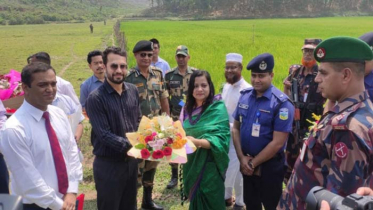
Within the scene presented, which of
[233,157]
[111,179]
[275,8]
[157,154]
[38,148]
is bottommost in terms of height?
[233,157]

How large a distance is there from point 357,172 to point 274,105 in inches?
53.3

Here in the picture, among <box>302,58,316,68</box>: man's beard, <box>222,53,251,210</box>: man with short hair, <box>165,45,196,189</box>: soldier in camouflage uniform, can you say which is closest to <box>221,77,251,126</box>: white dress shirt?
<box>222,53,251,210</box>: man with short hair

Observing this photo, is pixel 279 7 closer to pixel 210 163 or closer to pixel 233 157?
pixel 233 157

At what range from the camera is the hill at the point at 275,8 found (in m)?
65.4

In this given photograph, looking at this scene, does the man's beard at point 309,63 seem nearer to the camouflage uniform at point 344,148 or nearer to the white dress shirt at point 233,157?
the white dress shirt at point 233,157

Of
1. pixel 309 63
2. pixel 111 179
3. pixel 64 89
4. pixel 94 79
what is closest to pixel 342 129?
pixel 111 179

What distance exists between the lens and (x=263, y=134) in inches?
112

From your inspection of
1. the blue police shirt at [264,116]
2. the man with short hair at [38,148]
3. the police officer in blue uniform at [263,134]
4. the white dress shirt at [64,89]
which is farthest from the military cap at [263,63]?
the white dress shirt at [64,89]

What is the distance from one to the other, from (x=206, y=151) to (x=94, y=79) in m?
2.06

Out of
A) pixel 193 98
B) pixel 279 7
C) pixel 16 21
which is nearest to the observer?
pixel 193 98

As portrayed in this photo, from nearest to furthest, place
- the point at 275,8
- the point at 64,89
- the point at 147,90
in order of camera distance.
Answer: the point at 64,89 < the point at 147,90 < the point at 275,8

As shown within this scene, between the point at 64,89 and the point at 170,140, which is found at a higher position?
the point at 64,89

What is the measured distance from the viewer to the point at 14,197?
43.6 inches

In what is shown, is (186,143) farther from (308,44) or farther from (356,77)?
(308,44)
